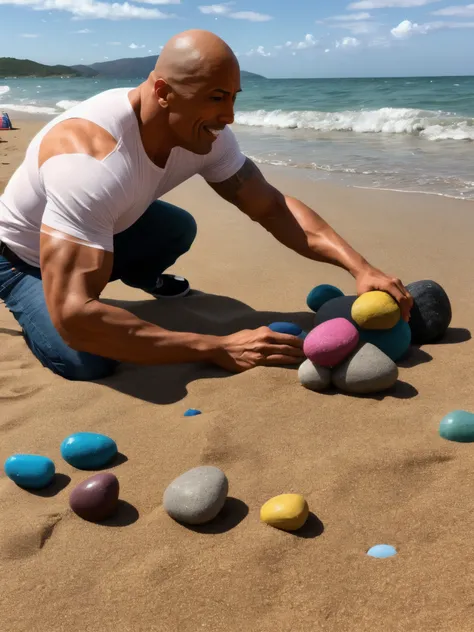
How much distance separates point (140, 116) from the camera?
271cm

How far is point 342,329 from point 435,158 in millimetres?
6168

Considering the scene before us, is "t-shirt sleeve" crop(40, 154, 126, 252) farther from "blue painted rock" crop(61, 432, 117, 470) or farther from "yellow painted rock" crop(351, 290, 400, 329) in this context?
"yellow painted rock" crop(351, 290, 400, 329)

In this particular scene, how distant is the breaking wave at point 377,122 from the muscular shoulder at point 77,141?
8.98m

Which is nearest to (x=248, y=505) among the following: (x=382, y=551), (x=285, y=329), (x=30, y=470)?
(x=382, y=551)

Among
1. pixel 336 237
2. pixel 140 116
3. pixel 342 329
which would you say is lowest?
pixel 342 329

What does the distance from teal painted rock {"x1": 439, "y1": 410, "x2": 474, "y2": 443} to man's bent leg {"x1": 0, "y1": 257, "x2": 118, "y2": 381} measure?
1.41 metres


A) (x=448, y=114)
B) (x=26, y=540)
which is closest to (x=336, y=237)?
(x=26, y=540)

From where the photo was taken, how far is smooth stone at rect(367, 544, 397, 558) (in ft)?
5.43

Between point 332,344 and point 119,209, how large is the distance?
3.30ft

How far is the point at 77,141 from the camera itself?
2.63 metres

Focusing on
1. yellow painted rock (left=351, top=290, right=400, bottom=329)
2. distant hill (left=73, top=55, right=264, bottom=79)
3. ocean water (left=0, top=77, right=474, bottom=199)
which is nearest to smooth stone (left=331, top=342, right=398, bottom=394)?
yellow painted rock (left=351, top=290, right=400, bottom=329)

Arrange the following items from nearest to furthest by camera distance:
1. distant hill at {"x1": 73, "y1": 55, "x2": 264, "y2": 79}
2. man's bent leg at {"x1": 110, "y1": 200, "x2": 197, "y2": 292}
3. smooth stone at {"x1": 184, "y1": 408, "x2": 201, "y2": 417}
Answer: smooth stone at {"x1": 184, "y1": 408, "x2": 201, "y2": 417}, man's bent leg at {"x1": 110, "y1": 200, "x2": 197, "y2": 292}, distant hill at {"x1": 73, "y1": 55, "x2": 264, "y2": 79}

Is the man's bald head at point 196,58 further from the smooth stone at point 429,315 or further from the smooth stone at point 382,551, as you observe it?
the smooth stone at point 382,551

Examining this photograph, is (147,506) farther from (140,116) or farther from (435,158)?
(435,158)
